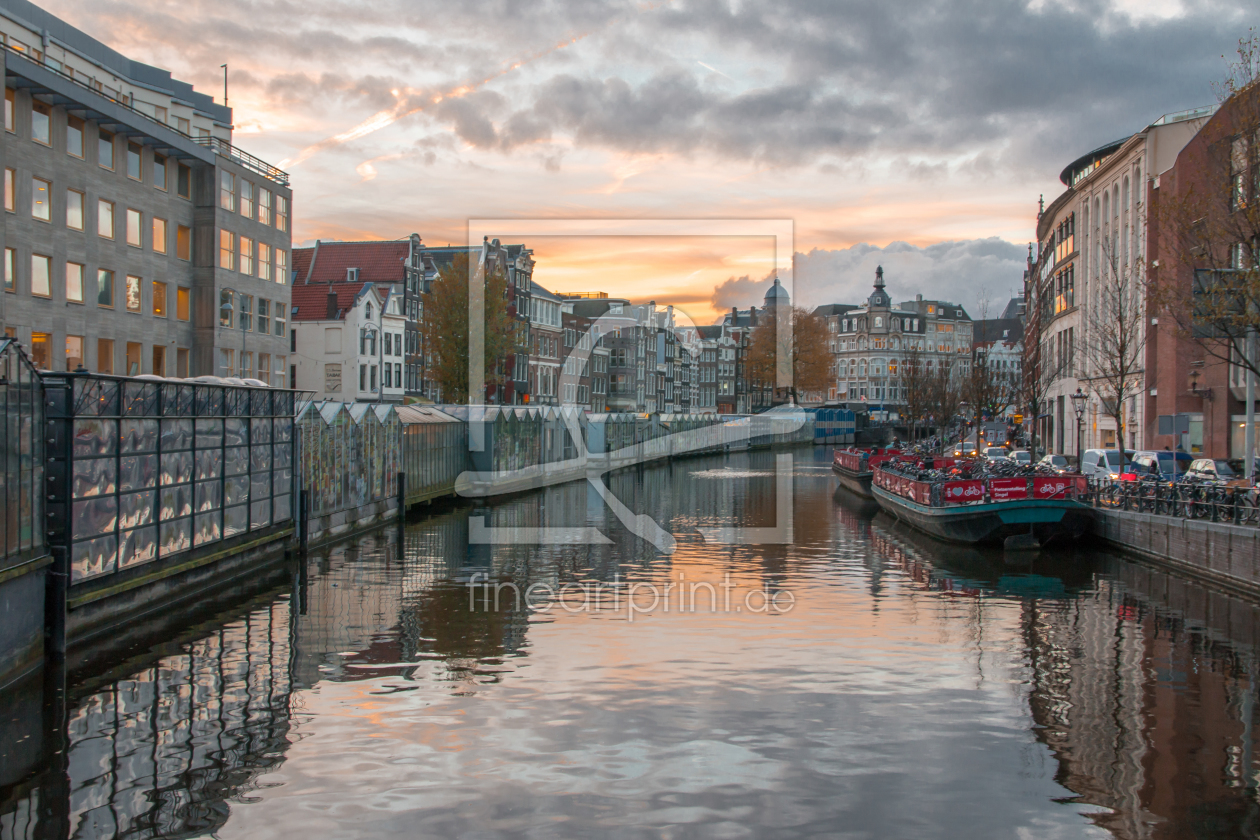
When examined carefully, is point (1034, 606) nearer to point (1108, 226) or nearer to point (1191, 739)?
point (1191, 739)

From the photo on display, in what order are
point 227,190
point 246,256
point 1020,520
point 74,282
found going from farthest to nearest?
point 246,256, point 227,190, point 74,282, point 1020,520

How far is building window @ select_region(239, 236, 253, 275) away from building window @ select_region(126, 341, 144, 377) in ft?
25.7

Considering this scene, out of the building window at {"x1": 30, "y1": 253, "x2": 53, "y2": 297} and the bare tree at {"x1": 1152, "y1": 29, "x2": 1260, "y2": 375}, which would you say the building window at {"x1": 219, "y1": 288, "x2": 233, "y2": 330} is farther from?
the bare tree at {"x1": 1152, "y1": 29, "x2": 1260, "y2": 375}

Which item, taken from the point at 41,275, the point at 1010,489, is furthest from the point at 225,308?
the point at 1010,489

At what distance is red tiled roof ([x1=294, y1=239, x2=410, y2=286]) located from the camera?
8050 cm

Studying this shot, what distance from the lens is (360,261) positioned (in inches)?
3226

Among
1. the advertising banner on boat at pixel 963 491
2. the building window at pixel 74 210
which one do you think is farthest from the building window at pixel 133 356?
the advertising banner on boat at pixel 963 491

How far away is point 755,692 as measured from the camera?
52.2ft

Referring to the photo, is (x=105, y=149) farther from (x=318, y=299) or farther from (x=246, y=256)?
Result: (x=318, y=299)

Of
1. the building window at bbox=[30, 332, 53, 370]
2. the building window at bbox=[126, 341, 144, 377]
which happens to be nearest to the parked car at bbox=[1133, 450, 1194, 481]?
the building window at bbox=[126, 341, 144, 377]

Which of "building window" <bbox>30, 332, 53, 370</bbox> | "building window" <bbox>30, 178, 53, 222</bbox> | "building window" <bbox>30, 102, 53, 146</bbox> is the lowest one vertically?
"building window" <bbox>30, 332, 53, 370</bbox>

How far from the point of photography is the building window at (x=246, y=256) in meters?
52.2

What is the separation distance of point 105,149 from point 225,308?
9.97 m

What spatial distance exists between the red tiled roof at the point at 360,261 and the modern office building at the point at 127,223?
878 inches
